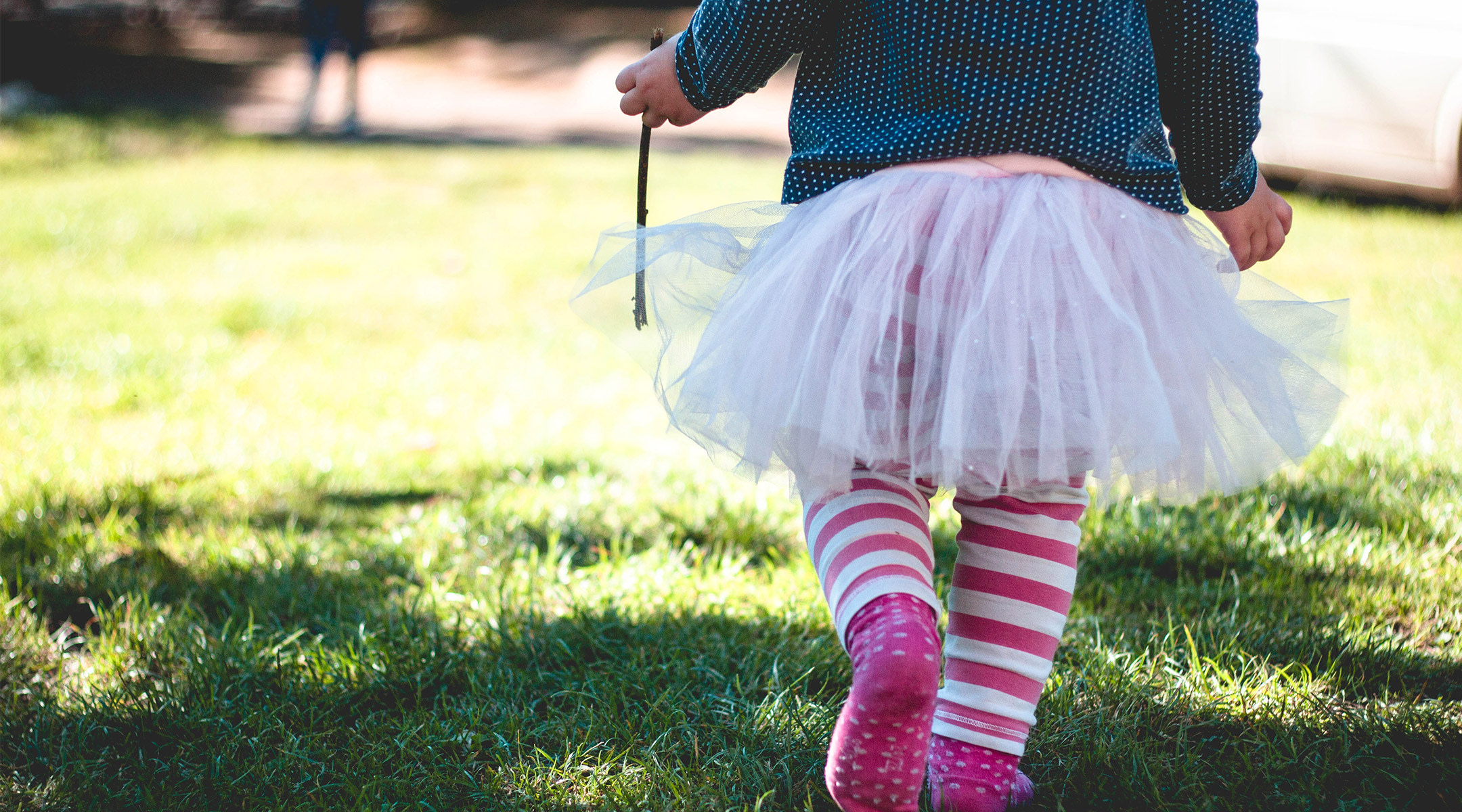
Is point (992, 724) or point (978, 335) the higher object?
point (978, 335)

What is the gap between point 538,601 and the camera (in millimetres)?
2150

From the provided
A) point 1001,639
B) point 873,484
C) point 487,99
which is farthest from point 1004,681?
point 487,99

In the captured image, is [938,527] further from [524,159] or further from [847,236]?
[524,159]

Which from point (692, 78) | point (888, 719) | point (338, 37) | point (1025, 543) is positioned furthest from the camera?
point (338, 37)

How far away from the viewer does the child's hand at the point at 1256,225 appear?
172 centimetres

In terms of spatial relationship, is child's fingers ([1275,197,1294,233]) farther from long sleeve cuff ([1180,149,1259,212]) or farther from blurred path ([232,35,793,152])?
blurred path ([232,35,793,152])

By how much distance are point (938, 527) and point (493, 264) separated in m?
3.60

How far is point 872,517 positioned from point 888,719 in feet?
0.94

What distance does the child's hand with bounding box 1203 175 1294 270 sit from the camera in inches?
67.7

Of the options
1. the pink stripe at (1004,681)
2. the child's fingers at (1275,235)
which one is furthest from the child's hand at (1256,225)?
the pink stripe at (1004,681)

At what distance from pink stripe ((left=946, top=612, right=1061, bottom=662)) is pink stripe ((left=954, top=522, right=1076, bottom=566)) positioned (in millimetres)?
99

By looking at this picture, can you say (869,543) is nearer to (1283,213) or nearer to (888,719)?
(888,719)

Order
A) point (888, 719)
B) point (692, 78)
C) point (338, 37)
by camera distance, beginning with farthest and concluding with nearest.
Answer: point (338, 37) < point (692, 78) < point (888, 719)

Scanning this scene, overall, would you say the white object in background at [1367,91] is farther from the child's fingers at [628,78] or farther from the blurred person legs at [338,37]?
the blurred person legs at [338,37]
